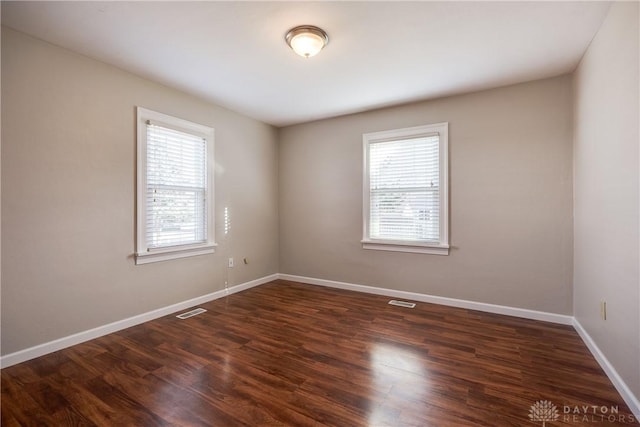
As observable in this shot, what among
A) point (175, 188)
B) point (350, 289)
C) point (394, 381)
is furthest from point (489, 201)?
point (175, 188)

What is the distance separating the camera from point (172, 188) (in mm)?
3322

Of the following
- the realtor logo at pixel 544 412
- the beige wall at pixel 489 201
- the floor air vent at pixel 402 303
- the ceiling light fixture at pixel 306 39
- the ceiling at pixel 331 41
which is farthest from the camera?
the floor air vent at pixel 402 303

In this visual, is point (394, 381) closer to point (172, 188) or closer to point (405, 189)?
point (405, 189)

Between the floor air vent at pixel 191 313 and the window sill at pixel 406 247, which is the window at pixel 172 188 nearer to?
the floor air vent at pixel 191 313

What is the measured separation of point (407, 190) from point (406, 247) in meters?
0.75

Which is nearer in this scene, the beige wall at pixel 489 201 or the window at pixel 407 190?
the beige wall at pixel 489 201

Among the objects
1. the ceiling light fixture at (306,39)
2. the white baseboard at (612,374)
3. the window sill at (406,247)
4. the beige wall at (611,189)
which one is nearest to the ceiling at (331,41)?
the ceiling light fixture at (306,39)

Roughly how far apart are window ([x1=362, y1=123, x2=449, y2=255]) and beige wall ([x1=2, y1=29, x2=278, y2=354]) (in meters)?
2.44

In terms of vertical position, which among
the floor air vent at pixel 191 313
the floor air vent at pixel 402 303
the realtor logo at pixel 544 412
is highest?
the floor air vent at pixel 402 303

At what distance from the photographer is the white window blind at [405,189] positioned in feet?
12.0

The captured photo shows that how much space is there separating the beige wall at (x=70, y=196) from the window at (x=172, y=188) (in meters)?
0.10

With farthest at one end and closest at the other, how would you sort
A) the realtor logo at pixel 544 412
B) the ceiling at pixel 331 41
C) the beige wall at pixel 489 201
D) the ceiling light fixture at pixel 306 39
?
the beige wall at pixel 489 201
the ceiling light fixture at pixel 306 39
the ceiling at pixel 331 41
the realtor logo at pixel 544 412

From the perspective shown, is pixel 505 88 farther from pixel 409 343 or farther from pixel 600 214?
pixel 409 343

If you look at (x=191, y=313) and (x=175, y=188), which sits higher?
(x=175, y=188)
